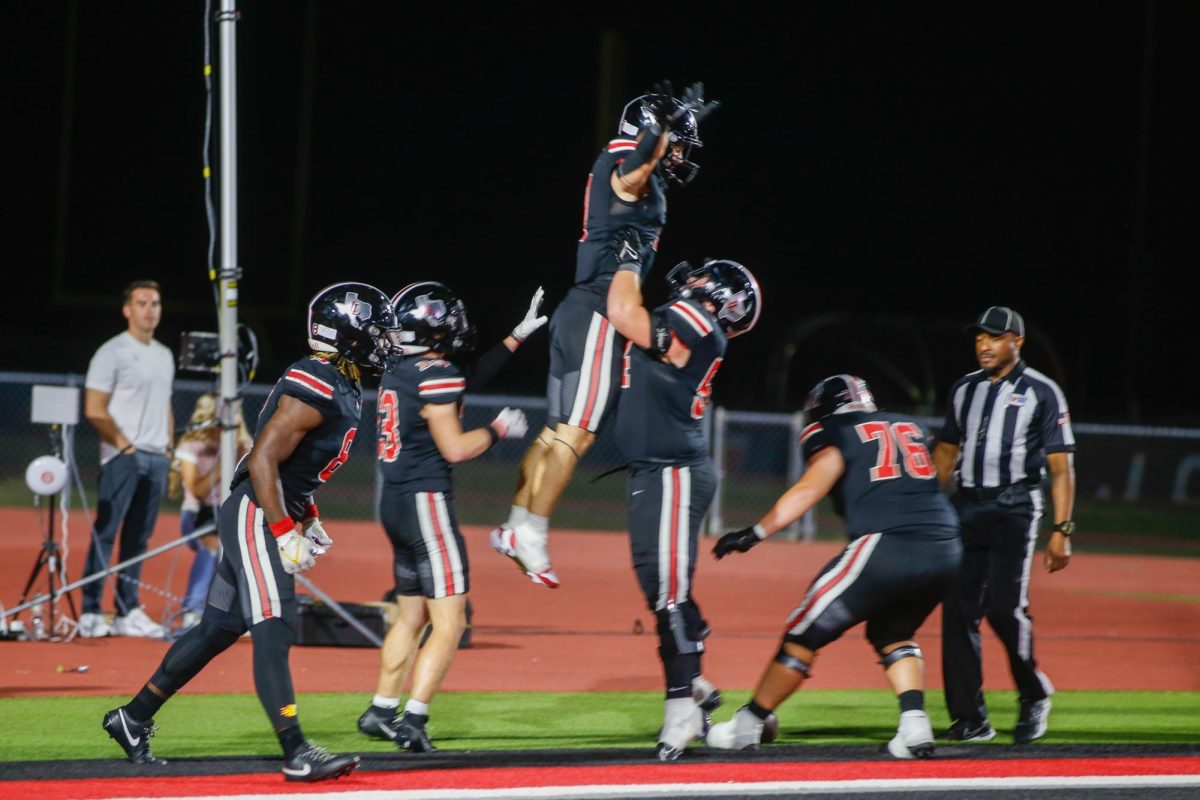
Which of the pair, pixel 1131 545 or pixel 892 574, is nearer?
pixel 892 574

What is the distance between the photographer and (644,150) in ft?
20.5

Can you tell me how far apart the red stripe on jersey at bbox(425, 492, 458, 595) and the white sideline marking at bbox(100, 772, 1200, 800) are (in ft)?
3.30

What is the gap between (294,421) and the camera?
5707mm

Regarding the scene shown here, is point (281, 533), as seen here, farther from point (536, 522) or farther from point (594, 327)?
point (594, 327)

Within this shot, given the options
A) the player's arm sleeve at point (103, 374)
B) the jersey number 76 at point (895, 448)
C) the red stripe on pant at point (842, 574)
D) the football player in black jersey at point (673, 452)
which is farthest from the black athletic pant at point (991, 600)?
the player's arm sleeve at point (103, 374)

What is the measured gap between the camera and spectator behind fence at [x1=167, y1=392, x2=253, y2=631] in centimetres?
994

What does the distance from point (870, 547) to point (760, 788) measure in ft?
4.14

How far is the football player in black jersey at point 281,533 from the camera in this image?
5574 millimetres

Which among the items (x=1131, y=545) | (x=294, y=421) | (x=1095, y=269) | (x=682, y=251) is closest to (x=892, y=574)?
(x=294, y=421)

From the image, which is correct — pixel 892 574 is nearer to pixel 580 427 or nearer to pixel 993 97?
pixel 580 427

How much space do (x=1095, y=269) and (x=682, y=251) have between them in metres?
9.35

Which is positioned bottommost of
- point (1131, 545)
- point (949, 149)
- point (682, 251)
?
point (1131, 545)

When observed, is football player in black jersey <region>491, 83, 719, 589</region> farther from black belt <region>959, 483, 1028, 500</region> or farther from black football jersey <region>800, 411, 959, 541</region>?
black belt <region>959, 483, 1028, 500</region>

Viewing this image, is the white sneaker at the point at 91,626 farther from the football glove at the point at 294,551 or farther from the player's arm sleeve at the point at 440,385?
the football glove at the point at 294,551
